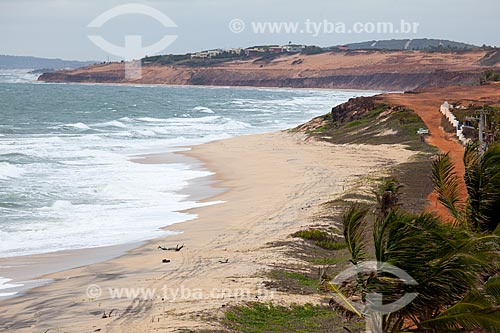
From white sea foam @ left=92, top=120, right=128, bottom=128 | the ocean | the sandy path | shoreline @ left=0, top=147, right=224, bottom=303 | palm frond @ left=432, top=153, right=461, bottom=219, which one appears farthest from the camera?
white sea foam @ left=92, top=120, right=128, bottom=128

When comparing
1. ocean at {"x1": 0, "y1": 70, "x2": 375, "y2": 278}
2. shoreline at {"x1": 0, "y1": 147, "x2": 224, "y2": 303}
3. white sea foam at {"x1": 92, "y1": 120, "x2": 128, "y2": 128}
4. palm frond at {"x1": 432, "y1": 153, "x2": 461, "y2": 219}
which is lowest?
white sea foam at {"x1": 92, "y1": 120, "x2": 128, "y2": 128}

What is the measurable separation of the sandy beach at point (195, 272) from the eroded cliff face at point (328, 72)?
110 m

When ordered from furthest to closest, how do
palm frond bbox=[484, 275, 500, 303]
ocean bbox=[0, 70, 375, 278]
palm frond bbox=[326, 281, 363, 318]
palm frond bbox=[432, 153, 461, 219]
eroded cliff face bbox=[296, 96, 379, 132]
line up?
eroded cliff face bbox=[296, 96, 379, 132] → ocean bbox=[0, 70, 375, 278] → palm frond bbox=[432, 153, 461, 219] → palm frond bbox=[326, 281, 363, 318] → palm frond bbox=[484, 275, 500, 303]

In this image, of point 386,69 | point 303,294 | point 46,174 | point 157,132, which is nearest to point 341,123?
point 157,132

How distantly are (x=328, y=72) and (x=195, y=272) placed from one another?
159 metres

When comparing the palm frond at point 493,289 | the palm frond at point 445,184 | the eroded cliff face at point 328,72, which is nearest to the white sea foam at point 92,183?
the palm frond at point 445,184

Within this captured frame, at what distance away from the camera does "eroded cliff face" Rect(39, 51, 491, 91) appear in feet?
477

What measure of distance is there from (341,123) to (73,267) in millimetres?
33366

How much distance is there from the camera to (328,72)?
170 metres

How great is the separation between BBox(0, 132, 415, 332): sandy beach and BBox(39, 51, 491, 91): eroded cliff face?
361 feet

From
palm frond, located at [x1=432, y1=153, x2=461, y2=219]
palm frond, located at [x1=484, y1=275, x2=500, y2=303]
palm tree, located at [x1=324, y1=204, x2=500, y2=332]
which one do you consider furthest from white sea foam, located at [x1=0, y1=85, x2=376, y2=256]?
palm frond, located at [x1=484, y1=275, x2=500, y2=303]

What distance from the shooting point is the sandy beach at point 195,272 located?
37.0ft

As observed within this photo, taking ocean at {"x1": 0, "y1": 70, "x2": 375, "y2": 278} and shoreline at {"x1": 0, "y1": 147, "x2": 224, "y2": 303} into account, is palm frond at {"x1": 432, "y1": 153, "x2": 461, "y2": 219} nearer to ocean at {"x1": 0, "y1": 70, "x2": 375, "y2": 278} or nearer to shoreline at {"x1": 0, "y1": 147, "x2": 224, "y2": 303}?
shoreline at {"x1": 0, "y1": 147, "x2": 224, "y2": 303}

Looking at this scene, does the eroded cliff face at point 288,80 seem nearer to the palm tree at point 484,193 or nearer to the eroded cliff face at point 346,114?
the eroded cliff face at point 346,114
